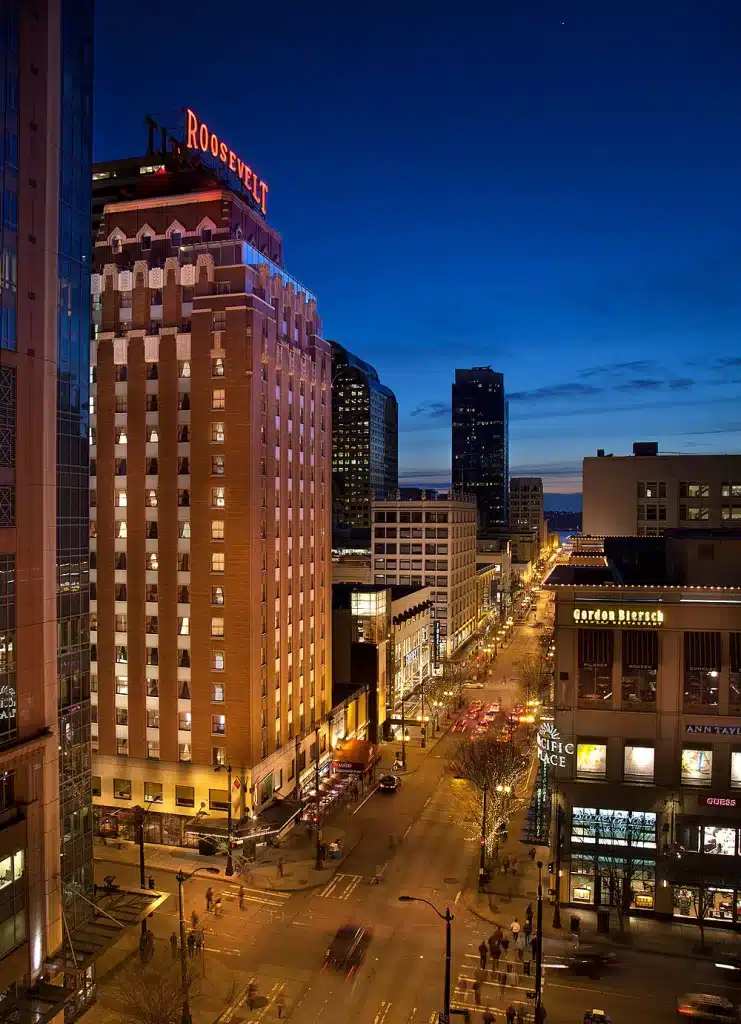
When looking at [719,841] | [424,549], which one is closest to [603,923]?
[719,841]

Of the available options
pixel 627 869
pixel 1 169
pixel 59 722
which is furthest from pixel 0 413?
pixel 627 869

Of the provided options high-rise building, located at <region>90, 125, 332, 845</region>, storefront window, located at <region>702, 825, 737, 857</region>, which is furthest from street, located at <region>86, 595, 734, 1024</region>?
high-rise building, located at <region>90, 125, 332, 845</region>

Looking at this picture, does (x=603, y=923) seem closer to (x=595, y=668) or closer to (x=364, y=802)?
(x=595, y=668)

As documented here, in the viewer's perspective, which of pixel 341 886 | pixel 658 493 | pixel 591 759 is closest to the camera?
pixel 591 759

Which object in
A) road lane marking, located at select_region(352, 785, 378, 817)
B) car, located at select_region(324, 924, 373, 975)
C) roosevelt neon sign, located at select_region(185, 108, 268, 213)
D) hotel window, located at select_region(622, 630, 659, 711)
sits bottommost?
road lane marking, located at select_region(352, 785, 378, 817)

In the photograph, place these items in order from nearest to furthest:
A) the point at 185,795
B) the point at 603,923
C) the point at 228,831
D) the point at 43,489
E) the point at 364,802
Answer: the point at 43,489 < the point at 603,923 < the point at 228,831 < the point at 185,795 < the point at 364,802

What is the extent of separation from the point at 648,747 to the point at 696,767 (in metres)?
2.84

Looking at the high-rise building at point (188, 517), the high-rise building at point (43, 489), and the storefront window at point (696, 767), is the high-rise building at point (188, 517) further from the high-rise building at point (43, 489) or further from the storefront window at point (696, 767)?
the storefront window at point (696, 767)

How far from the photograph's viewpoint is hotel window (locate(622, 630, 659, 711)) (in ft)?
153

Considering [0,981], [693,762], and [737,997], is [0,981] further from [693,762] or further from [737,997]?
[693,762]

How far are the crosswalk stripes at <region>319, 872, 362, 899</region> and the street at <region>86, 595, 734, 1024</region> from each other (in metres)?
0.07

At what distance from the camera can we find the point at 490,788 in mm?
55375

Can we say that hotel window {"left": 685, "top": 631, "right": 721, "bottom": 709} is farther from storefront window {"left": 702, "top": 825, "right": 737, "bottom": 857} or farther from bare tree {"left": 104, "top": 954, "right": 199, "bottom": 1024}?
bare tree {"left": 104, "top": 954, "right": 199, "bottom": 1024}

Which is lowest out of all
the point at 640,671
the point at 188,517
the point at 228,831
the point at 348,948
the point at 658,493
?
the point at 348,948
